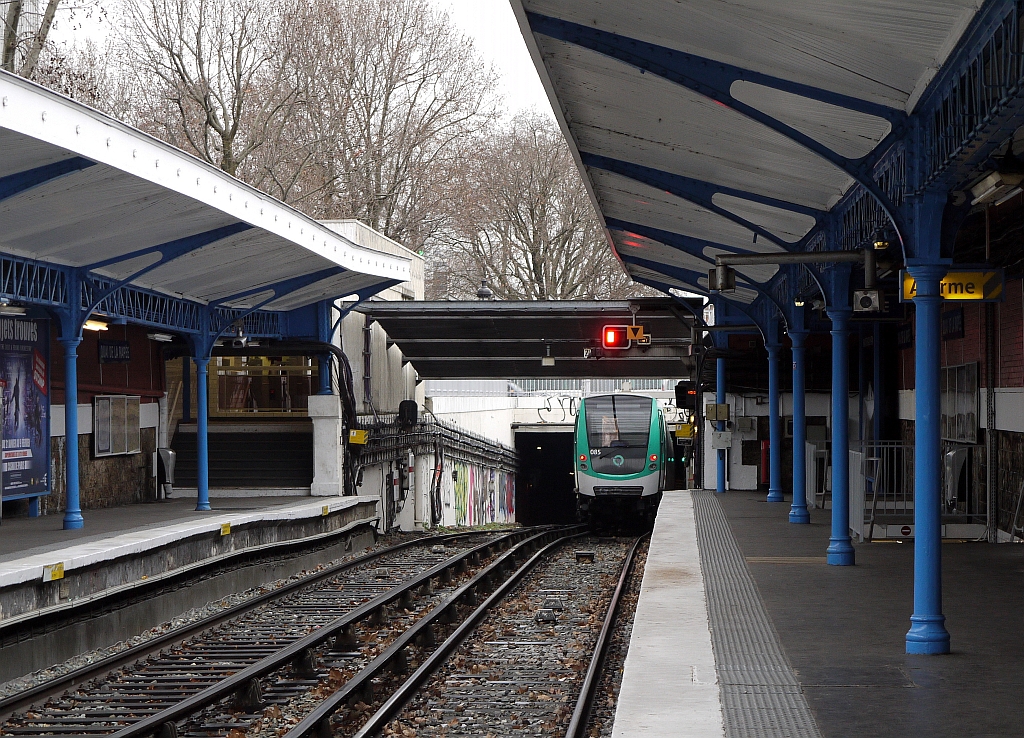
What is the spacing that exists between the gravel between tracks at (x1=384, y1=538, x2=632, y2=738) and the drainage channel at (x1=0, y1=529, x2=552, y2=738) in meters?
1.06

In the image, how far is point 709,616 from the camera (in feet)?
31.4

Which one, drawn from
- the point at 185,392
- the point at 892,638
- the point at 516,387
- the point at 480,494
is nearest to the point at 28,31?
the point at 185,392

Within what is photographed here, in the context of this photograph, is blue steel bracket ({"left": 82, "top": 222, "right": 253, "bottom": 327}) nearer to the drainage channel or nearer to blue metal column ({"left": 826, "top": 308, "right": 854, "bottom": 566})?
the drainage channel

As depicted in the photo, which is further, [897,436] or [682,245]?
[897,436]

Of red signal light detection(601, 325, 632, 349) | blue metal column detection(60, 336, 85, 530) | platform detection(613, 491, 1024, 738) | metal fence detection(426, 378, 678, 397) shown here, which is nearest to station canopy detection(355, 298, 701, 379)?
red signal light detection(601, 325, 632, 349)

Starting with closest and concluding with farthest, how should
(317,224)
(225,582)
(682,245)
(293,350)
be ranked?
(682,245) → (225,582) → (317,224) → (293,350)

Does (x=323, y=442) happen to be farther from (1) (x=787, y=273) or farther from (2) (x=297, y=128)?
(2) (x=297, y=128)

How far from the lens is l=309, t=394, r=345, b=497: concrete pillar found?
2452 cm

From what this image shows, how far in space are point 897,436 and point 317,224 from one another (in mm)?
9967

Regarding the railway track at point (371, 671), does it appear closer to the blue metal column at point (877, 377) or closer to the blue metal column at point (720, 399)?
the blue metal column at point (877, 377)

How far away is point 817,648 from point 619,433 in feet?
64.2

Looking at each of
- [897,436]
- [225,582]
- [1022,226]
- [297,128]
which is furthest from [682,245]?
[297,128]

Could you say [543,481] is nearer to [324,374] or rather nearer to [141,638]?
[324,374]

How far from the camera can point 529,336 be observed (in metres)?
30.2
